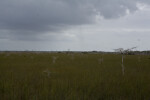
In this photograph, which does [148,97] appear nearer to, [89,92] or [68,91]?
[89,92]

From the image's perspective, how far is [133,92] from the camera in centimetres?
564

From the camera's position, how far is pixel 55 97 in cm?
489

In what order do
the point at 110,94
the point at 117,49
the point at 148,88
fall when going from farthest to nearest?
the point at 117,49
the point at 148,88
the point at 110,94

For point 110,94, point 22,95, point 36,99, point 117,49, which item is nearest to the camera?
point 36,99

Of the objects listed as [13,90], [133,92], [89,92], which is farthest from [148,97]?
[13,90]

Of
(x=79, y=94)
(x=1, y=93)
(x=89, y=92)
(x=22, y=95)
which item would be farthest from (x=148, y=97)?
(x=1, y=93)

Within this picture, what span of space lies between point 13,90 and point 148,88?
6.31 metres

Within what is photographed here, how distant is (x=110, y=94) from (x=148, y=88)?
2193mm

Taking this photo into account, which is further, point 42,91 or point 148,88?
point 148,88

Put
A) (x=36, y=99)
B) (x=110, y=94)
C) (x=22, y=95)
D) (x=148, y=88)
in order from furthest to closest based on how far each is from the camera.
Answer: (x=148, y=88), (x=110, y=94), (x=22, y=95), (x=36, y=99)

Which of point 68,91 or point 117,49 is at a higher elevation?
point 117,49

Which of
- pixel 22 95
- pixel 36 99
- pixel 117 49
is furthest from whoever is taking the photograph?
pixel 117 49

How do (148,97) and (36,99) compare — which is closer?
(36,99)

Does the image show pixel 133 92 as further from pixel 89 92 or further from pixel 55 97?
pixel 55 97
